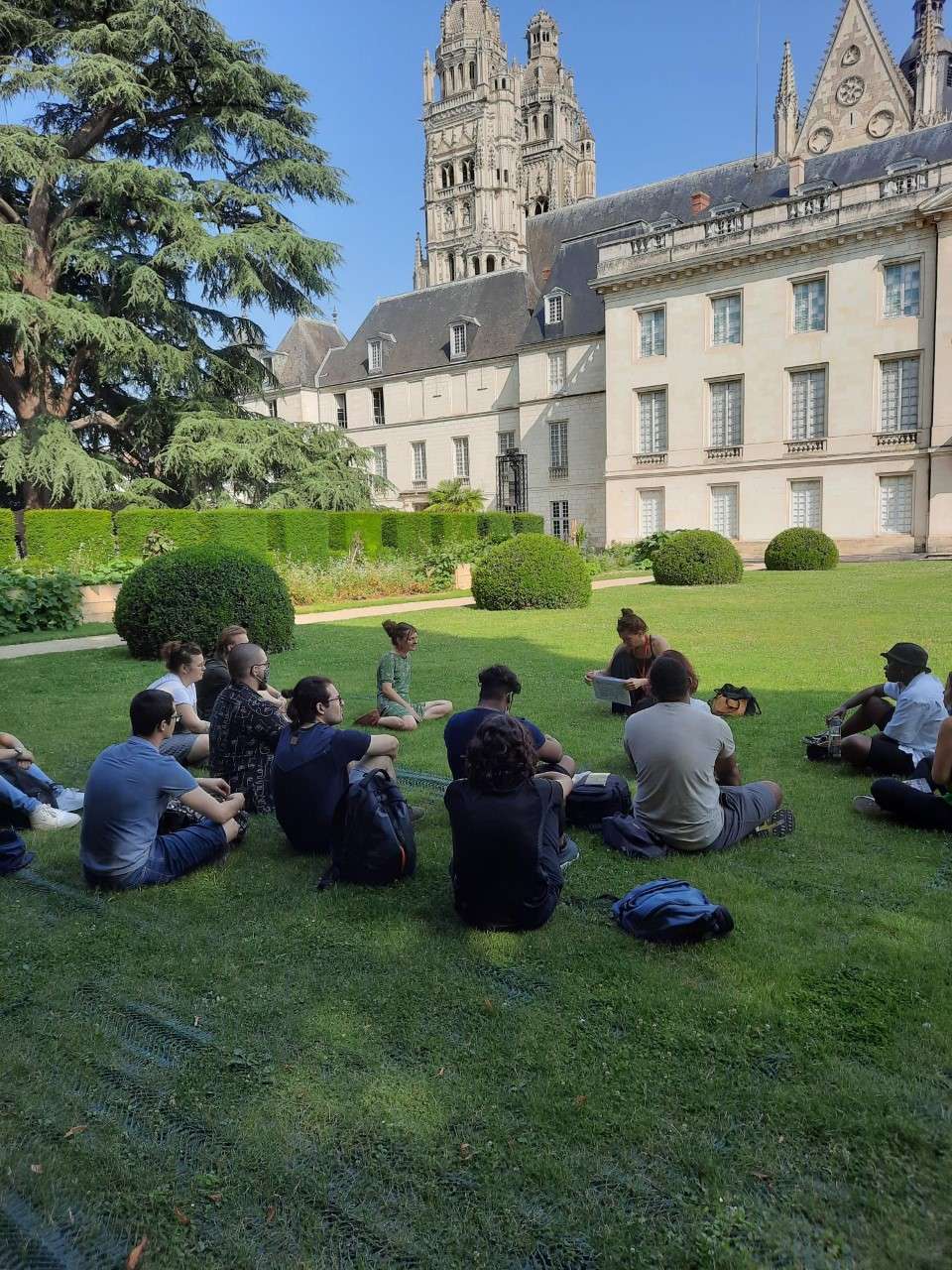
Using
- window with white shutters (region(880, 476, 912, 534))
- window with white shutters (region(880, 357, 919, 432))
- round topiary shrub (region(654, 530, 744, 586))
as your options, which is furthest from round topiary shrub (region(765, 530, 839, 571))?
window with white shutters (region(880, 357, 919, 432))

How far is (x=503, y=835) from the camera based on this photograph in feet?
10.9

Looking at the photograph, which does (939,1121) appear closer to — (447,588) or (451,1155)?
(451,1155)

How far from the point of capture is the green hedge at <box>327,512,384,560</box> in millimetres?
23422

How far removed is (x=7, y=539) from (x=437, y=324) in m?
31.0

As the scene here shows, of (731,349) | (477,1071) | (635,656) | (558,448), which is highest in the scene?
(731,349)

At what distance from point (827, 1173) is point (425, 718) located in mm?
5373

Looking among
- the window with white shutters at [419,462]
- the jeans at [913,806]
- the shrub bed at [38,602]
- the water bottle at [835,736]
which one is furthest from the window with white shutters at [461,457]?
the jeans at [913,806]

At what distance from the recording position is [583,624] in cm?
1326

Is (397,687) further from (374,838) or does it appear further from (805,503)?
(805,503)

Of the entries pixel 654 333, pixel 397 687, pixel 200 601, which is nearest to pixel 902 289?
pixel 654 333

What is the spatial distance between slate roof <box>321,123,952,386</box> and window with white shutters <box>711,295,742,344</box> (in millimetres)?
4065

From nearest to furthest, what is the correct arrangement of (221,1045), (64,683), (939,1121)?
1. (939,1121)
2. (221,1045)
3. (64,683)

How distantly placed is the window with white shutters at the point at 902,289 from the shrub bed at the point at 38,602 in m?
26.4

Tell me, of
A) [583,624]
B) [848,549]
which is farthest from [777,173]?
[583,624]
